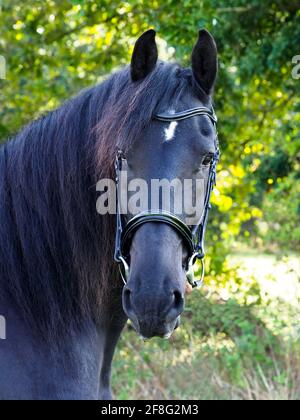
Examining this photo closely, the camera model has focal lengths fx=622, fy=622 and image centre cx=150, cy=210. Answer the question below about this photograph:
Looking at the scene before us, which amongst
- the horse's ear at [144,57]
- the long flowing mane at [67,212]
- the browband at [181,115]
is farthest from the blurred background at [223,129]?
the browband at [181,115]

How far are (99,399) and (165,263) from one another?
1026 millimetres

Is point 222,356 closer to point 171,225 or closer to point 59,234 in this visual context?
point 59,234

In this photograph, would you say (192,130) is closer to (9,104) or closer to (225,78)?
(225,78)

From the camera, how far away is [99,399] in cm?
311

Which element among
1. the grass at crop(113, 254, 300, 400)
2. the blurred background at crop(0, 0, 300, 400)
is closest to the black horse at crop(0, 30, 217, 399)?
the blurred background at crop(0, 0, 300, 400)

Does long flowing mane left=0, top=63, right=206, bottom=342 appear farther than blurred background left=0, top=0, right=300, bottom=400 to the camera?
No

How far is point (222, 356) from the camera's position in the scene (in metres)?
6.08

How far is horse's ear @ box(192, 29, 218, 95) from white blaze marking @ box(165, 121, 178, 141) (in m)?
0.32

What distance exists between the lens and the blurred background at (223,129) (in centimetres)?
599

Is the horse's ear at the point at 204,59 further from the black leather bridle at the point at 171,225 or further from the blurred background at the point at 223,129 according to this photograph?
the blurred background at the point at 223,129

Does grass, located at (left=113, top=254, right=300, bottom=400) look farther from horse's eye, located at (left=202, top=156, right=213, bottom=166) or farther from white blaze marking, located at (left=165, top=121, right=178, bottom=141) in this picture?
white blaze marking, located at (left=165, top=121, right=178, bottom=141)

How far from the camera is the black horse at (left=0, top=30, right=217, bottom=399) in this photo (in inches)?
105

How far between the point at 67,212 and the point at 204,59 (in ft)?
3.13

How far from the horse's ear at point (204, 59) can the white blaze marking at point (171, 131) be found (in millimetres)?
320
